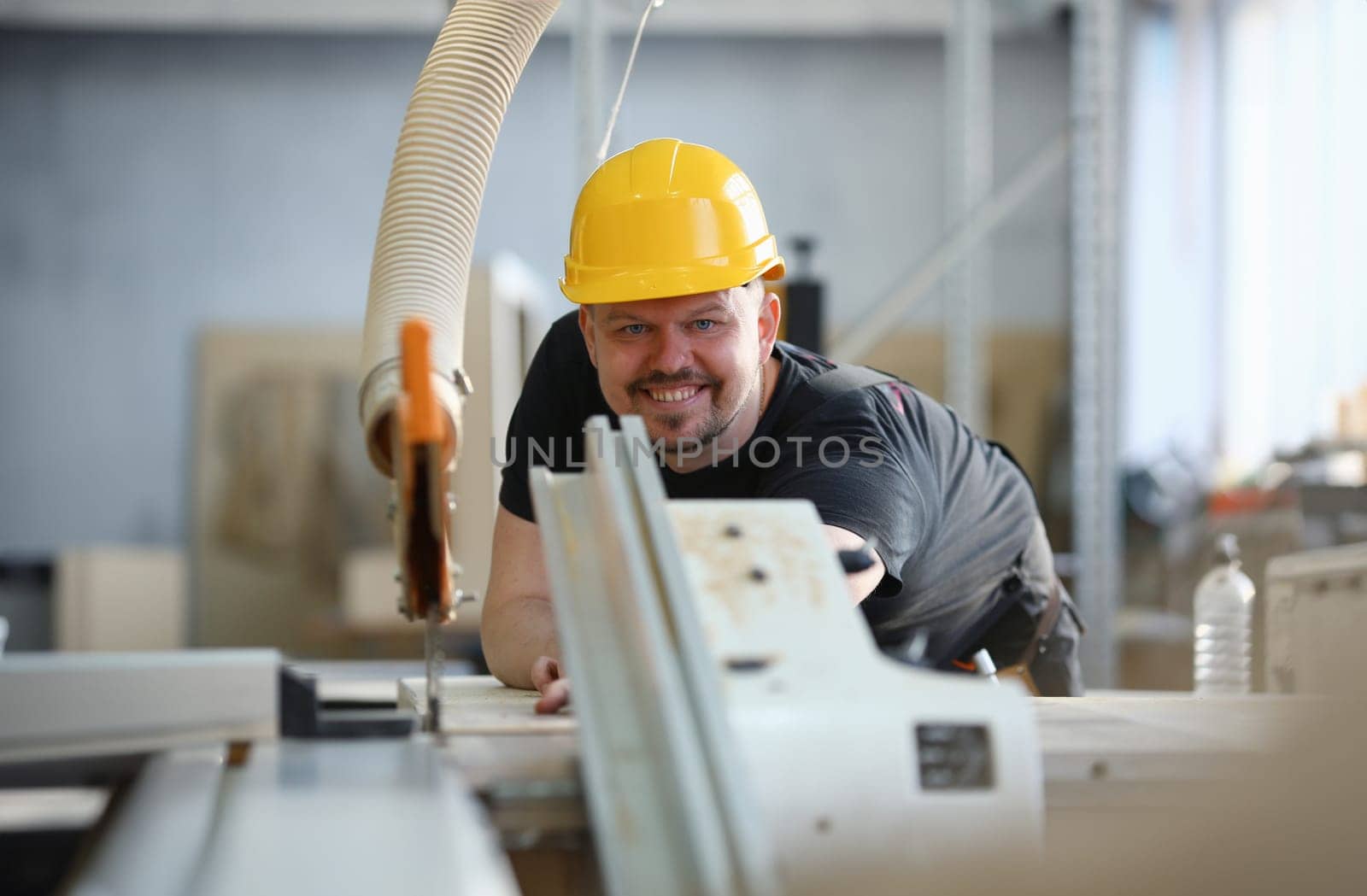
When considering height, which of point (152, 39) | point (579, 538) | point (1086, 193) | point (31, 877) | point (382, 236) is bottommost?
point (31, 877)

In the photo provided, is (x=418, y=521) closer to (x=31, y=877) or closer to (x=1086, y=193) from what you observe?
(x=31, y=877)

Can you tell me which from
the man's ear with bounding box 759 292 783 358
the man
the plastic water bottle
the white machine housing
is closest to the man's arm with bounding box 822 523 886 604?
the man

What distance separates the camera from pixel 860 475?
4.06 feet

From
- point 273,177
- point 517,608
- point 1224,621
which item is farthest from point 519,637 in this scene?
point 273,177

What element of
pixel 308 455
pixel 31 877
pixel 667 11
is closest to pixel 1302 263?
pixel 667 11

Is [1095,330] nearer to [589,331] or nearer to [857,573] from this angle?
[589,331]

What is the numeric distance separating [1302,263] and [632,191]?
12.5 feet

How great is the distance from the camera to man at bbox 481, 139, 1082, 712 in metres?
1.31

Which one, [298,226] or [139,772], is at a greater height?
[298,226]

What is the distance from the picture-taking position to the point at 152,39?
6.27 m

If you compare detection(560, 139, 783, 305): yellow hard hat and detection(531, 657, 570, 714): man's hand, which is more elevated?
detection(560, 139, 783, 305): yellow hard hat

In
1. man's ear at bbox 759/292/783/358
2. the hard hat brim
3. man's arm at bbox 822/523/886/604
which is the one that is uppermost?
the hard hat brim

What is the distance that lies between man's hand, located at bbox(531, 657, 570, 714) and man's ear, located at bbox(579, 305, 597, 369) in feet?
1.09

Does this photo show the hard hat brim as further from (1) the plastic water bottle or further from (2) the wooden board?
(1) the plastic water bottle
